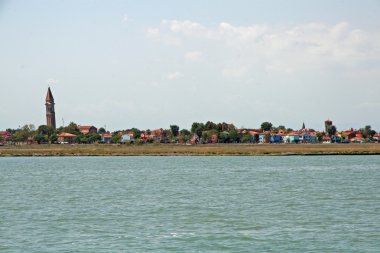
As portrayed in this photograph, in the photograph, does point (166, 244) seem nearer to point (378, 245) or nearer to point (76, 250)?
point (76, 250)

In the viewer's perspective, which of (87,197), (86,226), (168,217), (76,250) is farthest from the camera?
(87,197)

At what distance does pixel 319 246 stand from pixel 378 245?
7.38 ft

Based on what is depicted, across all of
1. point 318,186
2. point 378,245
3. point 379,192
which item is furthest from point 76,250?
point 318,186

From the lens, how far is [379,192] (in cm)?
4634

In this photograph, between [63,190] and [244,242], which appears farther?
[63,190]

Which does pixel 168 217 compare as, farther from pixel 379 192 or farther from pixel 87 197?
pixel 379 192

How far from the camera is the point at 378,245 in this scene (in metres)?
25.0

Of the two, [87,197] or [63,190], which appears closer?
[87,197]

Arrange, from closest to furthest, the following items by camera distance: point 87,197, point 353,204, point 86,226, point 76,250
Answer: point 76,250 → point 86,226 → point 353,204 → point 87,197

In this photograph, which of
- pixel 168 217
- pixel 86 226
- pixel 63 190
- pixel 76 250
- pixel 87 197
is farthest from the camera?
pixel 63 190

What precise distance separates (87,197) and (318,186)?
18.7 m

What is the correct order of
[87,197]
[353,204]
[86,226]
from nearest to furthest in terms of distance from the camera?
[86,226]
[353,204]
[87,197]

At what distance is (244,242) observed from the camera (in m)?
26.0

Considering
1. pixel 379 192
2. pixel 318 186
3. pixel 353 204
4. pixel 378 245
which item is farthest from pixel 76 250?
pixel 318 186
